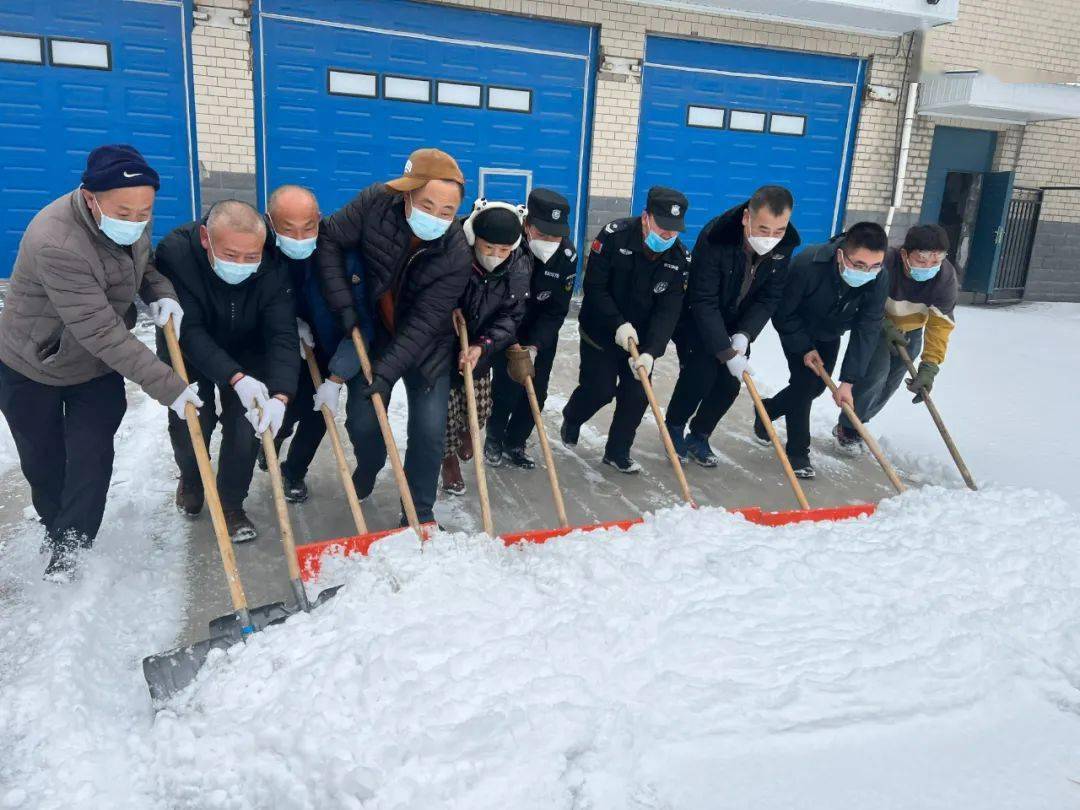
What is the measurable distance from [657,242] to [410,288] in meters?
1.24

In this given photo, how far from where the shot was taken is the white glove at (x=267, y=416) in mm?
2723

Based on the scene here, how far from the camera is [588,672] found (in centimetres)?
207

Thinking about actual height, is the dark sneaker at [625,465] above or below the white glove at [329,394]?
below

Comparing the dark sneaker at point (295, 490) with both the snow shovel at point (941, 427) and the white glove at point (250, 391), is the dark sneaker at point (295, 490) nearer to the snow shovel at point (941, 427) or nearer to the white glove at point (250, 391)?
the white glove at point (250, 391)

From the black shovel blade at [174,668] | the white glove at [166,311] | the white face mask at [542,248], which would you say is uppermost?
the white face mask at [542,248]

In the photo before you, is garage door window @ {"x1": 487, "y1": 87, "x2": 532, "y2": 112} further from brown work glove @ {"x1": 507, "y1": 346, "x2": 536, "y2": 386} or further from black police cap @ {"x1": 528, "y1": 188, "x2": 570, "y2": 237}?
brown work glove @ {"x1": 507, "y1": 346, "x2": 536, "y2": 386}

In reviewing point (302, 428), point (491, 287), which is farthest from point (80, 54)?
point (491, 287)

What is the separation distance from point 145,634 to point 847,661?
219 centimetres

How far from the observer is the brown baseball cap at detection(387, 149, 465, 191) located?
2773mm

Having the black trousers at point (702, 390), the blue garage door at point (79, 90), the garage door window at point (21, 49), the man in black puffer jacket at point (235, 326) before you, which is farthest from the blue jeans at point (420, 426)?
the garage door window at point (21, 49)

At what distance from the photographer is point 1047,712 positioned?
6.79 feet

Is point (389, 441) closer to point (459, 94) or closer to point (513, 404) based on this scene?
point (513, 404)

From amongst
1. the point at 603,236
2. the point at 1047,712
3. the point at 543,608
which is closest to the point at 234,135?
the point at 603,236

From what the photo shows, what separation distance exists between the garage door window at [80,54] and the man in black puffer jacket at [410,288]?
504cm
